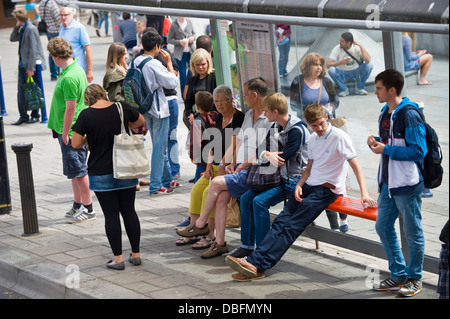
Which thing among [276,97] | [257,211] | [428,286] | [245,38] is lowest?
[428,286]

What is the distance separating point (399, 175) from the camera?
5734 mm

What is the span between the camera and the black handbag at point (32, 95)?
13359 mm

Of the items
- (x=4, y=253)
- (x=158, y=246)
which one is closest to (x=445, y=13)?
(x=158, y=246)

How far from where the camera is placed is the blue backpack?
347 inches

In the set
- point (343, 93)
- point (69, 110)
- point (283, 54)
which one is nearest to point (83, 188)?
point (69, 110)

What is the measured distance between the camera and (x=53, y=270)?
6.84 m

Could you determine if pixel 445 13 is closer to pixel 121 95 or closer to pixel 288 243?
pixel 288 243

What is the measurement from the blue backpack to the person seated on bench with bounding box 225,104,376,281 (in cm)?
294

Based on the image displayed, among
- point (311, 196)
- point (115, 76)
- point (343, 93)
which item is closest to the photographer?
point (311, 196)

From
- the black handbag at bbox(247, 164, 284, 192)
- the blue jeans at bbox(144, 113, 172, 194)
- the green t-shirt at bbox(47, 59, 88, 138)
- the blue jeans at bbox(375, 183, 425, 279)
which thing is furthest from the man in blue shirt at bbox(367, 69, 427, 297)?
the blue jeans at bbox(144, 113, 172, 194)

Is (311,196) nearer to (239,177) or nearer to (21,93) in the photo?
(239,177)

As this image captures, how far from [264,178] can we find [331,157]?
0.70 meters

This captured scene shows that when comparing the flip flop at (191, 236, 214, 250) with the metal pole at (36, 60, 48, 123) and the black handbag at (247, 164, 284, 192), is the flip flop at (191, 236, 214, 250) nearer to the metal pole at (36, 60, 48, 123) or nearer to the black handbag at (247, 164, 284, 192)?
the black handbag at (247, 164, 284, 192)
